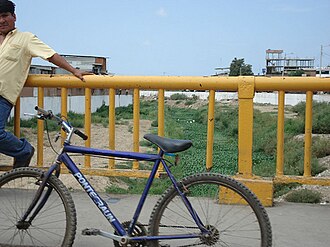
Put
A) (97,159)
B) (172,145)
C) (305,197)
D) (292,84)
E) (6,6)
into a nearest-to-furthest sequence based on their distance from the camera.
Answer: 1. (172,145)
2. (6,6)
3. (292,84)
4. (305,197)
5. (97,159)

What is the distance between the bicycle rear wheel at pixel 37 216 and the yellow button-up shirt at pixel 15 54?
0.95 metres

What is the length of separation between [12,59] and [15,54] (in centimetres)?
5

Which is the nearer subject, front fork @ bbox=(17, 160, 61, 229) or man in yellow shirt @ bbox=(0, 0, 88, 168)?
front fork @ bbox=(17, 160, 61, 229)

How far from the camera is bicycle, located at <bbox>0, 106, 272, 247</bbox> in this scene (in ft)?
10.6

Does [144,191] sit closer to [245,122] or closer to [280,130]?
[245,122]

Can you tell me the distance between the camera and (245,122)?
188 inches

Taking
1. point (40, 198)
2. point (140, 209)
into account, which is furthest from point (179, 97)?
point (140, 209)

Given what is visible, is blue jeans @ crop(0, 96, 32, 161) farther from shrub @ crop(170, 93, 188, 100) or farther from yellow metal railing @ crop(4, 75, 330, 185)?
shrub @ crop(170, 93, 188, 100)

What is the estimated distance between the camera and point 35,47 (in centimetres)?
442

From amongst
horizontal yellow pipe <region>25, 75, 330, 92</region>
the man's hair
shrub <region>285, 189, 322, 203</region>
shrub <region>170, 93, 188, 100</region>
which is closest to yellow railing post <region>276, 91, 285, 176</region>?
horizontal yellow pipe <region>25, 75, 330, 92</region>

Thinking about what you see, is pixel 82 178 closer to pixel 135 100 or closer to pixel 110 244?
pixel 110 244

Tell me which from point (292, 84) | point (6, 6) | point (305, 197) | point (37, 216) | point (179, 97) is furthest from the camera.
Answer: point (179, 97)

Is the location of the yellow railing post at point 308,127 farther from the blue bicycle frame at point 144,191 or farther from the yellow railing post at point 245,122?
the blue bicycle frame at point 144,191

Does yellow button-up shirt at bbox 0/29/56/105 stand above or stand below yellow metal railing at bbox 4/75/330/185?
above
